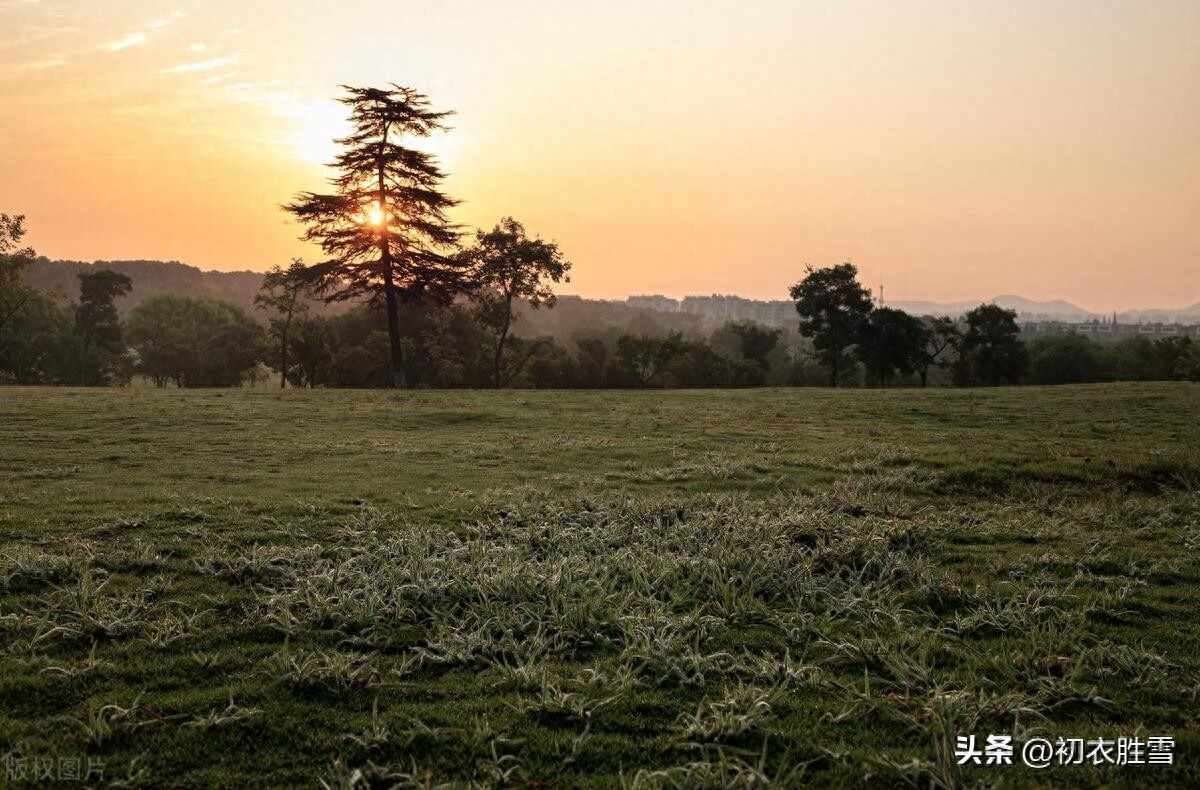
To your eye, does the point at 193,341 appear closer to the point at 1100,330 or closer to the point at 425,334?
the point at 425,334

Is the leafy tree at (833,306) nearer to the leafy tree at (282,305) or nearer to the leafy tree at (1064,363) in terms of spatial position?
the leafy tree at (1064,363)

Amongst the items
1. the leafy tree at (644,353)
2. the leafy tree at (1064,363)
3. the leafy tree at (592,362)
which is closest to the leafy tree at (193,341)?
the leafy tree at (592,362)

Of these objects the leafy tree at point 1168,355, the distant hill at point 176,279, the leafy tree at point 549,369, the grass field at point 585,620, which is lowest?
the grass field at point 585,620

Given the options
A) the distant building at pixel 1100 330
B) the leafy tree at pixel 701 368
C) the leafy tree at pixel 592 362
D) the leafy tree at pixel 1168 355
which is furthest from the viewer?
the distant building at pixel 1100 330

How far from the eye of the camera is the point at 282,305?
53031mm

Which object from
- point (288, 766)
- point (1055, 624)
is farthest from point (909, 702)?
point (288, 766)

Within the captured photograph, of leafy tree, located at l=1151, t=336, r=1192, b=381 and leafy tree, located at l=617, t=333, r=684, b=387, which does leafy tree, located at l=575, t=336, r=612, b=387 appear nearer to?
leafy tree, located at l=617, t=333, r=684, b=387

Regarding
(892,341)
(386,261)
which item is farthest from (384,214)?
(892,341)

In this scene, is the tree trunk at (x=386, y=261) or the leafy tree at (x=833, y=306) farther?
the leafy tree at (x=833, y=306)

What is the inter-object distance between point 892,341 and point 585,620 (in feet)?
186

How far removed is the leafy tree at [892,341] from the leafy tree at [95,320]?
65788 millimetres

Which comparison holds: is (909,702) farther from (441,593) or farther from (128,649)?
(128,649)

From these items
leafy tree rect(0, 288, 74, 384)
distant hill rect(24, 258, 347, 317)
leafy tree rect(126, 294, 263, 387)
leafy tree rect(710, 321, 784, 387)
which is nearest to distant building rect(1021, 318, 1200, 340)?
leafy tree rect(710, 321, 784, 387)

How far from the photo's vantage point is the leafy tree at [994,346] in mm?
58938
